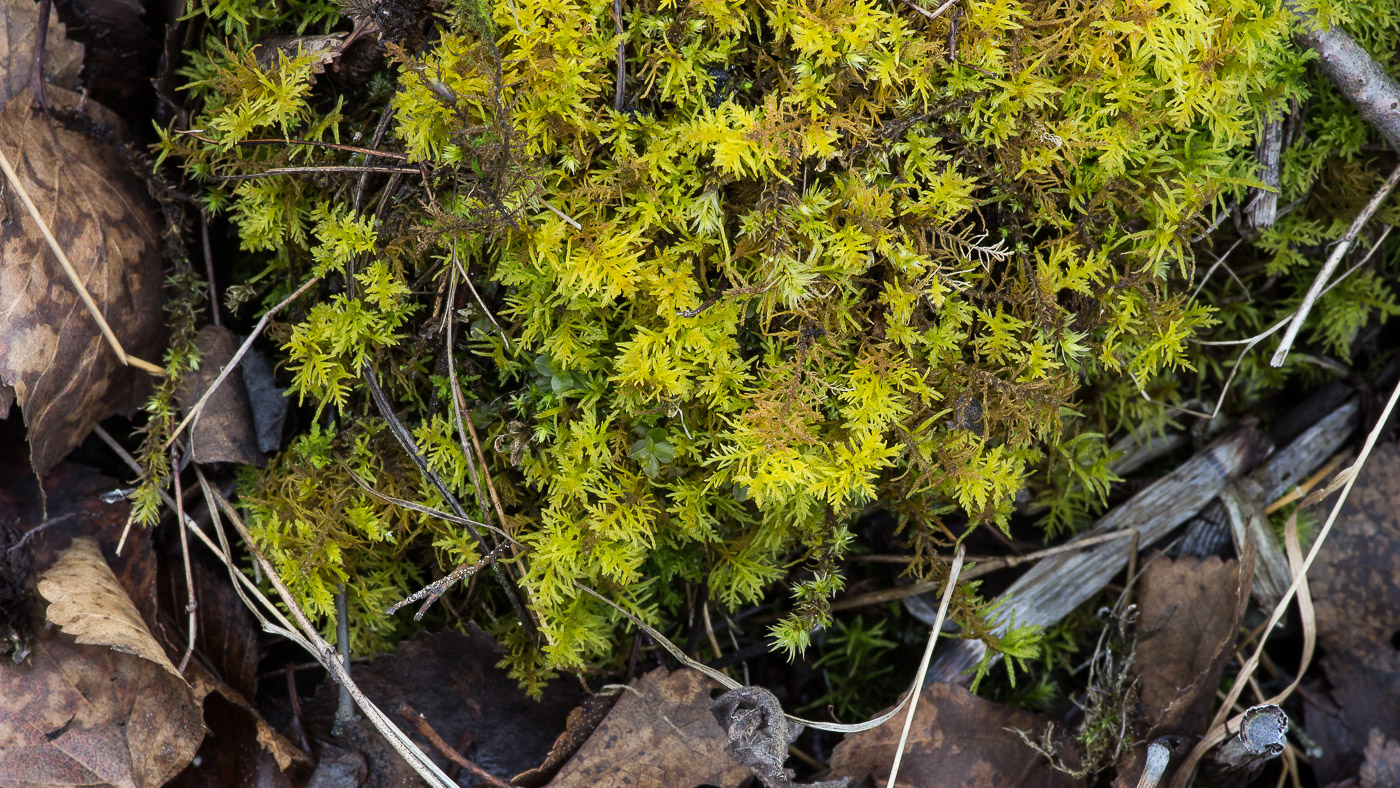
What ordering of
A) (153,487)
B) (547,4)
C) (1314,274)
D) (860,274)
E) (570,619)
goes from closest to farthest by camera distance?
(547,4) → (860,274) → (570,619) → (153,487) → (1314,274)

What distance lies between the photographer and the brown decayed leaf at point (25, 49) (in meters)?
2.40

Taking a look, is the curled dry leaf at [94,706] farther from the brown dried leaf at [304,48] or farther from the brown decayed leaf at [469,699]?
the brown dried leaf at [304,48]

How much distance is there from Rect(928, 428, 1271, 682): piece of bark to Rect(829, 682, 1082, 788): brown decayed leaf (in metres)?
0.14

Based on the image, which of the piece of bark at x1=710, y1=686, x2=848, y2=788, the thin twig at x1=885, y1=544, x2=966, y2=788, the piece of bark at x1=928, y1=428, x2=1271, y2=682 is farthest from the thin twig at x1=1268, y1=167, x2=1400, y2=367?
the piece of bark at x1=710, y1=686, x2=848, y2=788

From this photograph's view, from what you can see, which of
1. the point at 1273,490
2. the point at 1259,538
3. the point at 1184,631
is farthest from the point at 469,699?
the point at 1273,490

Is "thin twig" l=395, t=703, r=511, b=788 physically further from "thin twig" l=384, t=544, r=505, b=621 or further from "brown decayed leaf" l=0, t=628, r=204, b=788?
"brown decayed leaf" l=0, t=628, r=204, b=788

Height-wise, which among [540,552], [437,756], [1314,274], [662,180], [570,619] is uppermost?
[662,180]

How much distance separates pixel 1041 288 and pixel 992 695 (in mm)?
1336

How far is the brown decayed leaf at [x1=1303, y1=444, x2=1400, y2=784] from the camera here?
2.73m

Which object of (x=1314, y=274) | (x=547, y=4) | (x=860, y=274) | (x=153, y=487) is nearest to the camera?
(x=547, y=4)

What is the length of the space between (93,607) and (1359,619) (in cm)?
382

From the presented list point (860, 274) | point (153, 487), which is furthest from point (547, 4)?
point (153, 487)

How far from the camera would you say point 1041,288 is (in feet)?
7.07

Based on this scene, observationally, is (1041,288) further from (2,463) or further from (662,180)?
(2,463)
